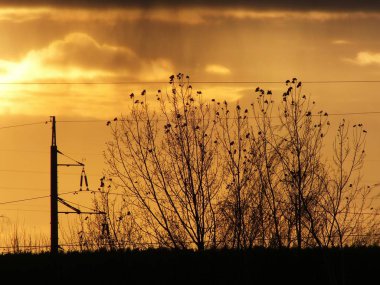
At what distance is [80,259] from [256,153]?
30.3 ft

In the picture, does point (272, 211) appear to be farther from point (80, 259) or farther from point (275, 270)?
point (80, 259)

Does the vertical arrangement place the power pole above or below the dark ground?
above

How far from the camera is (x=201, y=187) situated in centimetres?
4394

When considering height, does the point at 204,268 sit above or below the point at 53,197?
below

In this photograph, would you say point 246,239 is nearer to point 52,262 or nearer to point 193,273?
point 193,273

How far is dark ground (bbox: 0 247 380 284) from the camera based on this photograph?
145 ft

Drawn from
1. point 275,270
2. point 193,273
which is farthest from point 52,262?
point 275,270

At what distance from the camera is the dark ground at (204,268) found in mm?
44344

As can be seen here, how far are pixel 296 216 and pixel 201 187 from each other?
4200mm

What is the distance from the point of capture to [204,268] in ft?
146

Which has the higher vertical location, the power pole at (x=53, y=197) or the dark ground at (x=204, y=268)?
the power pole at (x=53, y=197)

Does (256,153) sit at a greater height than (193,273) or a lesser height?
greater

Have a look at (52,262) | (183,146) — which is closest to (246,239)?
(183,146)

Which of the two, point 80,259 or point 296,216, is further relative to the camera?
point 80,259
